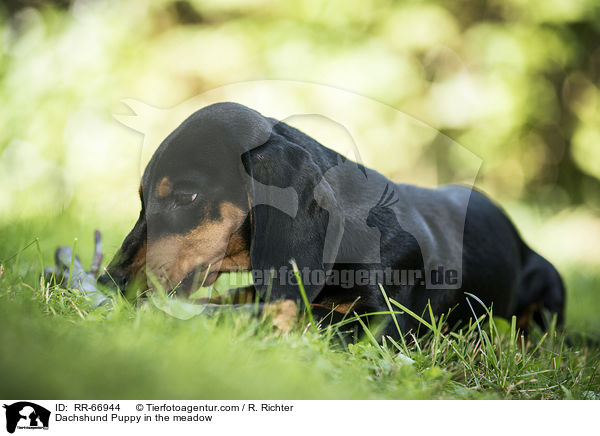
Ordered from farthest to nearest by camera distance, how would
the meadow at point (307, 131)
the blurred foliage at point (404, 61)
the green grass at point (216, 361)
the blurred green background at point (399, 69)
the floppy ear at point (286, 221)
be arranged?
the blurred foliage at point (404, 61) → the blurred green background at point (399, 69) → the floppy ear at point (286, 221) → the meadow at point (307, 131) → the green grass at point (216, 361)

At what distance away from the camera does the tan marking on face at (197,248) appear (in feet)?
7.03

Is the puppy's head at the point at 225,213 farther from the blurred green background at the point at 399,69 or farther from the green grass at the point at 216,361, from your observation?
the blurred green background at the point at 399,69

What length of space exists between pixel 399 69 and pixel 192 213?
735 centimetres

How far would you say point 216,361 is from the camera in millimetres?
1628


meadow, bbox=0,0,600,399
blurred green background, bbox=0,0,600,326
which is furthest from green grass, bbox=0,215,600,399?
blurred green background, bbox=0,0,600,326

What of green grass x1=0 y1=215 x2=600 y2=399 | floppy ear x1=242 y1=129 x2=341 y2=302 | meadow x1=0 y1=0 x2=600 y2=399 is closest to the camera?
green grass x1=0 y1=215 x2=600 y2=399

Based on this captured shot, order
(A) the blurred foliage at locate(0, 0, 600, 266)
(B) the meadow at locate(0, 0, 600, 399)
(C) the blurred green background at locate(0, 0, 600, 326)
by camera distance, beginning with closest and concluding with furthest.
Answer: (B) the meadow at locate(0, 0, 600, 399)
(C) the blurred green background at locate(0, 0, 600, 326)
(A) the blurred foliage at locate(0, 0, 600, 266)

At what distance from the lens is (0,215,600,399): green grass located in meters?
1.43

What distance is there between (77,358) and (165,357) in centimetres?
23
